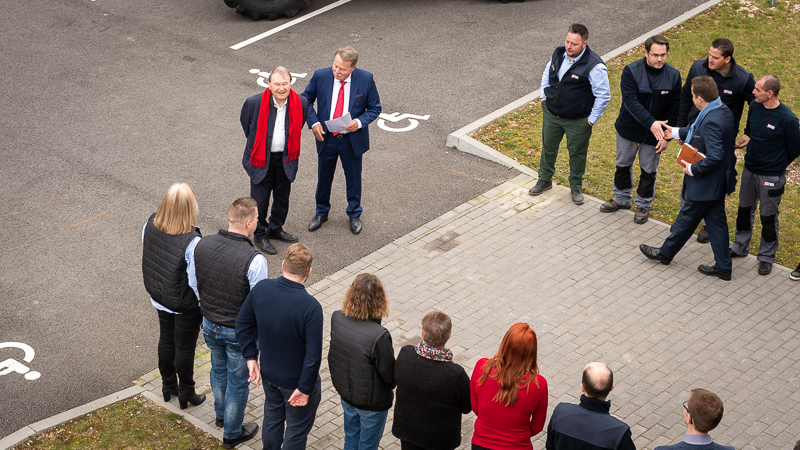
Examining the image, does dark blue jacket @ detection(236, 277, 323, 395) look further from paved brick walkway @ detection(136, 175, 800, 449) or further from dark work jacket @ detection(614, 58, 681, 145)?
dark work jacket @ detection(614, 58, 681, 145)

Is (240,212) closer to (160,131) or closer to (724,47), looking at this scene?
(724,47)

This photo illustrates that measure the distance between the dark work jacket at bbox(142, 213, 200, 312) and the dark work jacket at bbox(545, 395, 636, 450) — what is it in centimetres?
295

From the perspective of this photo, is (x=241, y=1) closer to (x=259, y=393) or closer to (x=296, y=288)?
(x=259, y=393)

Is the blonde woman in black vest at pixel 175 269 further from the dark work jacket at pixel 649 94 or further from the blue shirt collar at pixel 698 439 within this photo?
the dark work jacket at pixel 649 94

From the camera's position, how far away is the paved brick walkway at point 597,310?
23.0 feet

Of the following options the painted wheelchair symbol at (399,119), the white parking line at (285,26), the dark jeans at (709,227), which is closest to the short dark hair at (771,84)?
the dark jeans at (709,227)

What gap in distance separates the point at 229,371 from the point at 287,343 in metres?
0.95

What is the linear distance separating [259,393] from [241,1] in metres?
9.38

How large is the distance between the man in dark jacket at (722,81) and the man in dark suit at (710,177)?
0.58 metres

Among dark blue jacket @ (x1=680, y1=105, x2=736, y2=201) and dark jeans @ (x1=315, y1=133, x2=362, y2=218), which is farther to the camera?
dark jeans @ (x1=315, y1=133, x2=362, y2=218)

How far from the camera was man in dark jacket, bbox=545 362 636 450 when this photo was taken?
4883mm

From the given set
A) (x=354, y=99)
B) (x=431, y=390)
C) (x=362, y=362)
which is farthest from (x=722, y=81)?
(x=362, y=362)

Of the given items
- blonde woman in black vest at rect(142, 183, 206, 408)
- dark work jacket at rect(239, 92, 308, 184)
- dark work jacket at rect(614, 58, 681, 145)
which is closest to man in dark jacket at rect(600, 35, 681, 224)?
dark work jacket at rect(614, 58, 681, 145)

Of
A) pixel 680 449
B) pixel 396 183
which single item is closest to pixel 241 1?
pixel 396 183
